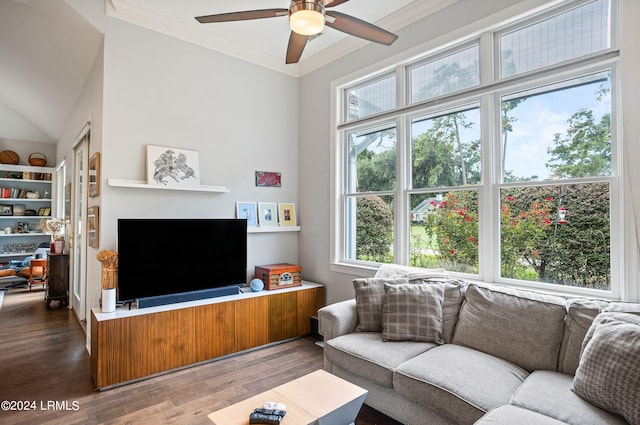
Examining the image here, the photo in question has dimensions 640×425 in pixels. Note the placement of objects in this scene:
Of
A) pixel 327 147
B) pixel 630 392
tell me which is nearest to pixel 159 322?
pixel 327 147

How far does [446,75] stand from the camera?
3096 millimetres

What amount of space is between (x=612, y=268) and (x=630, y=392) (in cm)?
98

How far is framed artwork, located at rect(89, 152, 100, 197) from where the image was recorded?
3.19 m

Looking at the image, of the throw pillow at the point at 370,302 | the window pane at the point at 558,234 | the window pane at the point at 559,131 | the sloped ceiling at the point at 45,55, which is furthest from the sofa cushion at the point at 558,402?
the sloped ceiling at the point at 45,55

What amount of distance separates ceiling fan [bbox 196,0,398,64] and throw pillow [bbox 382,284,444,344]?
1730mm

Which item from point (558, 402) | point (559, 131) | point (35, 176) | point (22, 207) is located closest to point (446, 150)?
point (559, 131)

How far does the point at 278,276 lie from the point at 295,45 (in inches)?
93.4

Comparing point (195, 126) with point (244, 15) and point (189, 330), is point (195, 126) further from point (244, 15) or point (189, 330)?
point (189, 330)

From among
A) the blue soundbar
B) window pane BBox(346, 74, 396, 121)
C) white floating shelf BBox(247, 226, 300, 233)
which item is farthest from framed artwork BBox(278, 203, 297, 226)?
window pane BBox(346, 74, 396, 121)

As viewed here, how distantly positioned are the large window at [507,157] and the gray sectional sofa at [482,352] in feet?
1.24

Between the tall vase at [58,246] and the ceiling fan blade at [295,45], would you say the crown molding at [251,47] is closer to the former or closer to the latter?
the ceiling fan blade at [295,45]

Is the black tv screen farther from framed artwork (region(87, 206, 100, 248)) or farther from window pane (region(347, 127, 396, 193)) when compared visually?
window pane (region(347, 127, 396, 193))

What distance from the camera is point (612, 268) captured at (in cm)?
218

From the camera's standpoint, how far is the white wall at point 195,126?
3.16m
